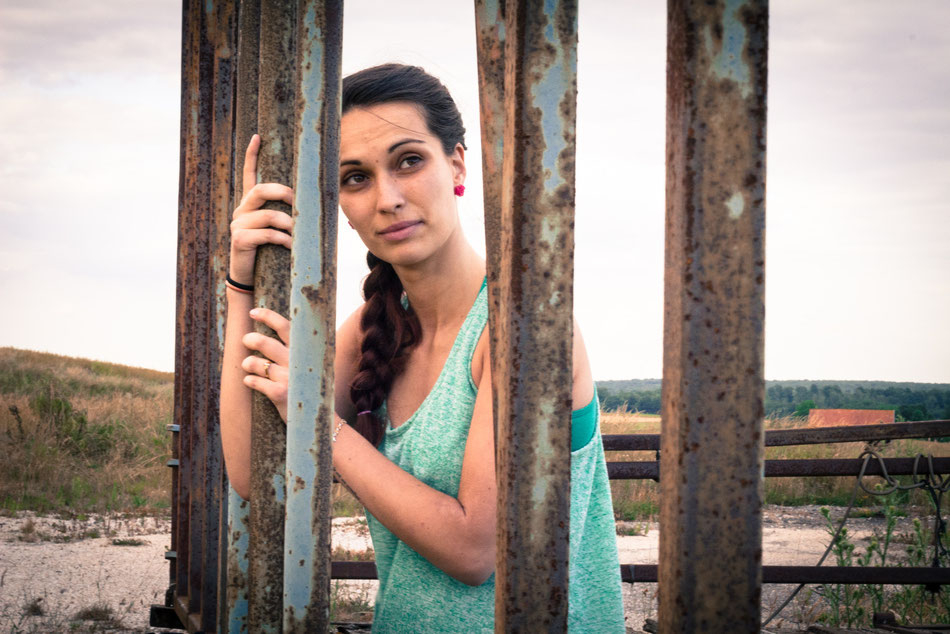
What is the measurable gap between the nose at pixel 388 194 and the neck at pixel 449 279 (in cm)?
30

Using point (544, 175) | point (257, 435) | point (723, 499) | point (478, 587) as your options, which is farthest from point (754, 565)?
point (478, 587)

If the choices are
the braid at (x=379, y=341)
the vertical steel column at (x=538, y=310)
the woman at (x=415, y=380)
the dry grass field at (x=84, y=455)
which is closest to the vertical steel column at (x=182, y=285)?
the braid at (x=379, y=341)

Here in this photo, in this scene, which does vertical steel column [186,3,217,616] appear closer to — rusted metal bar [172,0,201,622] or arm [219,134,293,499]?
rusted metal bar [172,0,201,622]

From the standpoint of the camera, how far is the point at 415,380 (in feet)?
8.25

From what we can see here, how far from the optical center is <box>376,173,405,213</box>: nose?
211 centimetres

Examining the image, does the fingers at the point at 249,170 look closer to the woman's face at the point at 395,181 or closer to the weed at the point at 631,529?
the woman's face at the point at 395,181

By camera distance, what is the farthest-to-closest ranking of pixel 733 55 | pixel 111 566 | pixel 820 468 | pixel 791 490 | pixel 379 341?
pixel 791 490
pixel 111 566
pixel 820 468
pixel 379 341
pixel 733 55

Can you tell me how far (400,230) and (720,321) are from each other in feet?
4.79

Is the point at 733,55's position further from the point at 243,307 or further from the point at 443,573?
the point at 443,573

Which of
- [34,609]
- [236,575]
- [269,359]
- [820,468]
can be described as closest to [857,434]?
[820,468]

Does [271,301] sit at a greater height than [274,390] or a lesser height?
greater

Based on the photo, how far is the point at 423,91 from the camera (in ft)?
7.58

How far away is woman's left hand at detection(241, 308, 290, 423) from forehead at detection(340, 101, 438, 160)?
2.63 ft

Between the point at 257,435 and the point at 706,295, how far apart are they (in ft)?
3.15
